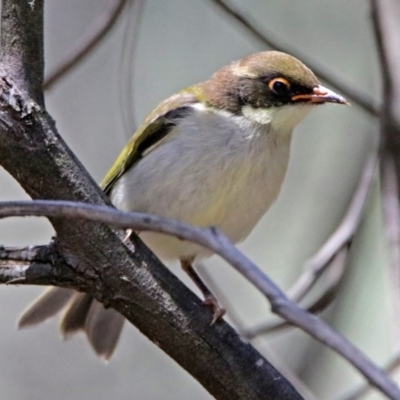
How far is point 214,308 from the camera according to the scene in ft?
8.69

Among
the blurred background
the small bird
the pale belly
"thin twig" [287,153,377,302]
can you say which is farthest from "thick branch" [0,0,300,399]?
the blurred background

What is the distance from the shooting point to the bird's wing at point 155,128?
10.6 ft

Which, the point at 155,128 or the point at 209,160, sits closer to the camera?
the point at 209,160

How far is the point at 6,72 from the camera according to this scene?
2211 mm

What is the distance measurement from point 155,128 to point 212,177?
393mm

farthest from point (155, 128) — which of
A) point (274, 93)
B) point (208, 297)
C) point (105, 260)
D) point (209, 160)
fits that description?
point (105, 260)

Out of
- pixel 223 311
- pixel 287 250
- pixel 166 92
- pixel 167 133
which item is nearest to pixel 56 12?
pixel 166 92

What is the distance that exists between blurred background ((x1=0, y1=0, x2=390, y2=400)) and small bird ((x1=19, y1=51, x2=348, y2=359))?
1227 millimetres

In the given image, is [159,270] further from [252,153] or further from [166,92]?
[166,92]

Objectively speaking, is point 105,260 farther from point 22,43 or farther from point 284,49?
point 284,49

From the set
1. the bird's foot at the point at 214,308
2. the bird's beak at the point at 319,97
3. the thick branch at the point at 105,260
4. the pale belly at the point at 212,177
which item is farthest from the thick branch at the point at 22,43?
the bird's beak at the point at 319,97

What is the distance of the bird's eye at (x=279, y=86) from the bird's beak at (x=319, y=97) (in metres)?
0.05

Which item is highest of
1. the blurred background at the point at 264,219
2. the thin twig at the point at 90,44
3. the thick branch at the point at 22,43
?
the thick branch at the point at 22,43

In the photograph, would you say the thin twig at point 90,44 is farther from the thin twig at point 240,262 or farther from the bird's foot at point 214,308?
the thin twig at point 240,262
